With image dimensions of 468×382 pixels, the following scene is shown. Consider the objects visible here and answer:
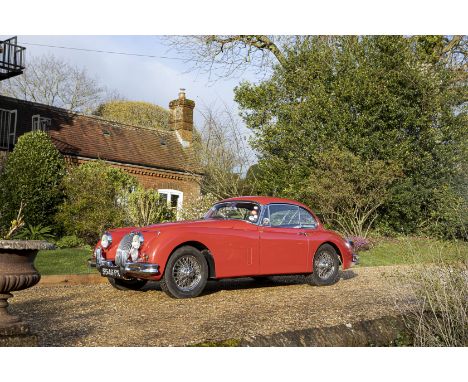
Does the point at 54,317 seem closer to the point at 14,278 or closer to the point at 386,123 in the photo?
the point at 14,278

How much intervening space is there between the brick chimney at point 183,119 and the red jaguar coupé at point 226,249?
17866mm

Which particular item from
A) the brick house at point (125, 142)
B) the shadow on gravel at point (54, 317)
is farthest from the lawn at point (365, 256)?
the brick house at point (125, 142)

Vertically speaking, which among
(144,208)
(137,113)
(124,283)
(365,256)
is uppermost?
(137,113)

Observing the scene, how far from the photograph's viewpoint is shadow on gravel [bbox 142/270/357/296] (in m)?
9.34

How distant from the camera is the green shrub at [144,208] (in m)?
16.0

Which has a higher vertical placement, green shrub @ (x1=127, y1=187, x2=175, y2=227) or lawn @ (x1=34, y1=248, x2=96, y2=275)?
green shrub @ (x1=127, y1=187, x2=175, y2=227)

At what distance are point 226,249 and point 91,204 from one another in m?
9.01

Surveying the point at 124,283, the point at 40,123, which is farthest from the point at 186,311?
the point at 40,123

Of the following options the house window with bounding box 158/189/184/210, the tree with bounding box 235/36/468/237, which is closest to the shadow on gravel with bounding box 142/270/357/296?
the tree with bounding box 235/36/468/237

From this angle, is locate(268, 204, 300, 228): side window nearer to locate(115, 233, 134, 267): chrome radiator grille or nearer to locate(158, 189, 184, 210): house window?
locate(115, 233, 134, 267): chrome radiator grille

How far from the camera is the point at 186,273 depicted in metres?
7.94

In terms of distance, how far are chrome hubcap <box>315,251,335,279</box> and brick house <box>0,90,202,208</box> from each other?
10.8 meters

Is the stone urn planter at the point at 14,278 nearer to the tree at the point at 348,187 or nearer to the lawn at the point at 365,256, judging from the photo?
the lawn at the point at 365,256

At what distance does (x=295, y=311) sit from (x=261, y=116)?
14.9 metres
